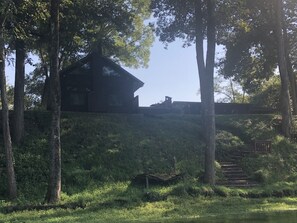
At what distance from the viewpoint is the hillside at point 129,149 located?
22.8 m

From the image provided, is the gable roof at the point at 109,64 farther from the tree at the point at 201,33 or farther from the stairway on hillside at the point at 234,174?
the stairway on hillside at the point at 234,174

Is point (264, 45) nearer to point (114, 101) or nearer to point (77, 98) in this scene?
point (114, 101)

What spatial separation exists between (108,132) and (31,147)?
5.73m

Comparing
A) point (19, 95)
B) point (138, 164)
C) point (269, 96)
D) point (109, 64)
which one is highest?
point (109, 64)

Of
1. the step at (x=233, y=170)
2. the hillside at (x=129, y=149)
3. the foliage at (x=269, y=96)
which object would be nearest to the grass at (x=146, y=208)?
the hillside at (x=129, y=149)

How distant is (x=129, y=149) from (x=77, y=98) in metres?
11.5

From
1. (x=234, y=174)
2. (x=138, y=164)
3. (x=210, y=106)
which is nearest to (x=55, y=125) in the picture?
(x=138, y=164)

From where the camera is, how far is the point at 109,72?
3725 centimetres

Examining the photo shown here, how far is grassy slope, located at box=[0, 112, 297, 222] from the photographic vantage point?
18.5m

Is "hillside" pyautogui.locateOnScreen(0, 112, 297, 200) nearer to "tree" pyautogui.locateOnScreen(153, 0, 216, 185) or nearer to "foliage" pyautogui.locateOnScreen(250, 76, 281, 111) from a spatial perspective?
"tree" pyautogui.locateOnScreen(153, 0, 216, 185)

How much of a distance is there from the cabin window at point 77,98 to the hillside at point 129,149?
500cm

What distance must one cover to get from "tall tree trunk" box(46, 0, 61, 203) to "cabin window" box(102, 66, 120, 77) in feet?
54.7

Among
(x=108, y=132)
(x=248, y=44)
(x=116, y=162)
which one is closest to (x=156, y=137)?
(x=108, y=132)

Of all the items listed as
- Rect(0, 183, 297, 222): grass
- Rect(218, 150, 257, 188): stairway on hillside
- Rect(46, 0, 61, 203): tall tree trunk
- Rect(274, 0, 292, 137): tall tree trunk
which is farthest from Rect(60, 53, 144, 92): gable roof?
Rect(0, 183, 297, 222): grass
